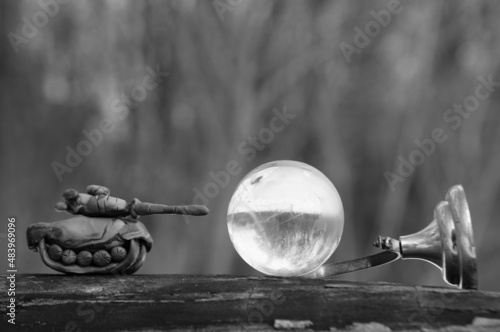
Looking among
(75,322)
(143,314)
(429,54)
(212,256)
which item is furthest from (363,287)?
(429,54)

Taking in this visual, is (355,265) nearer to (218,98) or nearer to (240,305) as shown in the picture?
(240,305)

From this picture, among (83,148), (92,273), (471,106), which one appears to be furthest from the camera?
(471,106)

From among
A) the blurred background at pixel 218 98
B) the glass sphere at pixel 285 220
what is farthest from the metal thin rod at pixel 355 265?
the blurred background at pixel 218 98

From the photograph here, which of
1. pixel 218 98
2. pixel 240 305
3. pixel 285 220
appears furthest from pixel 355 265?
Result: pixel 218 98

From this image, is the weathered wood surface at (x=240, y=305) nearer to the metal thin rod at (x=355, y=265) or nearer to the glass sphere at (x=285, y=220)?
the glass sphere at (x=285, y=220)

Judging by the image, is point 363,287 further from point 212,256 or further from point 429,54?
point 429,54

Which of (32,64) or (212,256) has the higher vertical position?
(32,64)

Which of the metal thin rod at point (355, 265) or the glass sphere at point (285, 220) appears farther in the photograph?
the metal thin rod at point (355, 265)

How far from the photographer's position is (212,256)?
146 inches

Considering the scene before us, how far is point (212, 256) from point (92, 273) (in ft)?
8.04

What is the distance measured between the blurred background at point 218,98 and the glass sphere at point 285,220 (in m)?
2.40

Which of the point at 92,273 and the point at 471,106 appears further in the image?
the point at 471,106

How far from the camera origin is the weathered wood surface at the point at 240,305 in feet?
3.30

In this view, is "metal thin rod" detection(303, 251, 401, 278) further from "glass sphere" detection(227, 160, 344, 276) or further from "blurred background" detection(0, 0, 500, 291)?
"blurred background" detection(0, 0, 500, 291)
